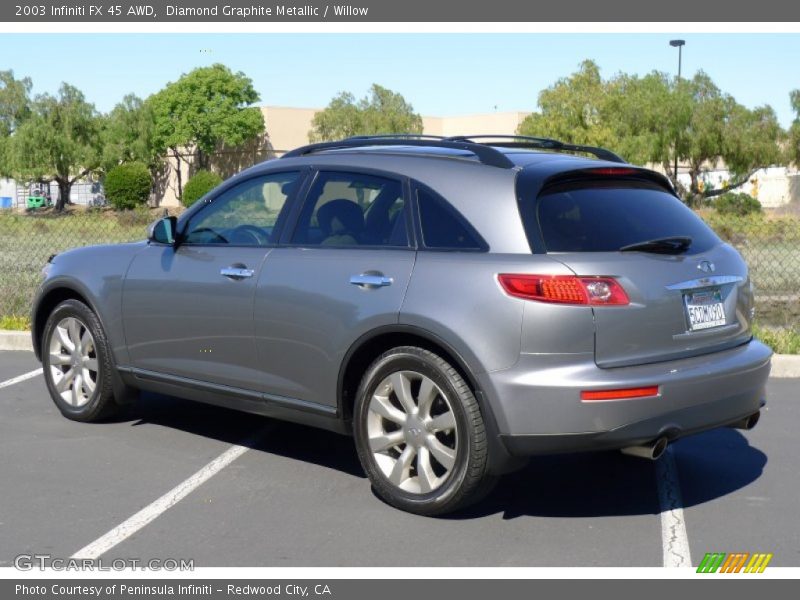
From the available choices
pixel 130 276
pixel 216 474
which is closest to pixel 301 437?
Result: pixel 216 474

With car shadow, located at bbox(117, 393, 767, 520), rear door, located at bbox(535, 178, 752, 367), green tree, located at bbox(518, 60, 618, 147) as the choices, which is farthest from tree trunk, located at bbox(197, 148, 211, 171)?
rear door, located at bbox(535, 178, 752, 367)

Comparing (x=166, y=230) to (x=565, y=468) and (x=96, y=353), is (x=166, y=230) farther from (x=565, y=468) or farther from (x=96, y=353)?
(x=565, y=468)

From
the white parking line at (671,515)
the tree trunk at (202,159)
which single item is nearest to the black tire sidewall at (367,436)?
the white parking line at (671,515)

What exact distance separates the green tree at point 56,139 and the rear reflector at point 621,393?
232 ft

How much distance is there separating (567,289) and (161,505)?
2.35 meters

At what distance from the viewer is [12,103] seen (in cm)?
7425

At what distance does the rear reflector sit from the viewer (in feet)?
16.0

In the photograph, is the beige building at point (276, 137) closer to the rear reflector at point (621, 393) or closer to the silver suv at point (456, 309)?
the silver suv at point (456, 309)

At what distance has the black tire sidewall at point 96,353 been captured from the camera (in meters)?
7.16

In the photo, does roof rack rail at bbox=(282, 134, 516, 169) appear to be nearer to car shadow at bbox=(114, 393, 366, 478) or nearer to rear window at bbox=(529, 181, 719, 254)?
rear window at bbox=(529, 181, 719, 254)

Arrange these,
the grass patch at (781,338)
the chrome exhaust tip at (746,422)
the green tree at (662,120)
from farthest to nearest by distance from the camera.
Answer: the green tree at (662,120)
the grass patch at (781,338)
the chrome exhaust tip at (746,422)

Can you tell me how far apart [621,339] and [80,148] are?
71365 mm

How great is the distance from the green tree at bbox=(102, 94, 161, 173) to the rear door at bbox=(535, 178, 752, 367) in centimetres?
7169

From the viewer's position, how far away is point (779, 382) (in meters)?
8.90
